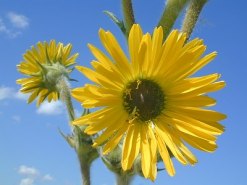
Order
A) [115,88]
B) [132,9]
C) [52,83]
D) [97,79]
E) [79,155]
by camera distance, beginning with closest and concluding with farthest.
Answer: [97,79] < [115,88] < [132,9] < [79,155] < [52,83]

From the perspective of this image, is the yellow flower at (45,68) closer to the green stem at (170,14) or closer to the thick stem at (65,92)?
the thick stem at (65,92)

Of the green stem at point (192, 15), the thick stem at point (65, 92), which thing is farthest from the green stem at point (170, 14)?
the thick stem at point (65, 92)

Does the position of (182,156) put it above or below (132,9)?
below

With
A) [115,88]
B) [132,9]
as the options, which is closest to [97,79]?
[115,88]

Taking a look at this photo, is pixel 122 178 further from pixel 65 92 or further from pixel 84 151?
pixel 65 92

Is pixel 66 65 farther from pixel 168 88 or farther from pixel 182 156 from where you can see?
pixel 182 156

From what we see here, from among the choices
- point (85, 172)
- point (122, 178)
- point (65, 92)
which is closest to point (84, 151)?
point (85, 172)

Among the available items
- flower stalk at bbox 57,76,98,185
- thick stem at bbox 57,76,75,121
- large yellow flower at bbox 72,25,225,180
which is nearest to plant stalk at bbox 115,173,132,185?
flower stalk at bbox 57,76,98,185
